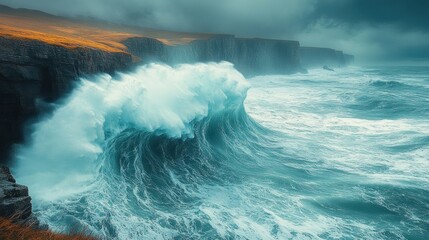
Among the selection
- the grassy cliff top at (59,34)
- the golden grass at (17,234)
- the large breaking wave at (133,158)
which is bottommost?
the large breaking wave at (133,158)

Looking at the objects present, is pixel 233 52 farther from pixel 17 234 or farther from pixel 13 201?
pixel 17 234

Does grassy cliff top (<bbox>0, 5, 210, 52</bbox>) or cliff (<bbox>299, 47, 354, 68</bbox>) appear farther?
cliff (<bbox>299, 47, 354, 68</bbox>)

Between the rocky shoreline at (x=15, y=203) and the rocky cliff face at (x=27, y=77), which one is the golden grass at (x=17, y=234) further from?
the rocky cliff face at (x=27, y=77)

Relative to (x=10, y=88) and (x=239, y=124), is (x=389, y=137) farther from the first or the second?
(x=10, y=88)

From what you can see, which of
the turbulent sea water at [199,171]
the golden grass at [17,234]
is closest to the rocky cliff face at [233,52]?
the turbulent sea water at [199,171]

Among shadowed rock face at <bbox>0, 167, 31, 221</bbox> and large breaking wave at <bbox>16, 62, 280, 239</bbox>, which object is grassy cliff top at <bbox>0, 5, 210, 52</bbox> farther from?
shadowed rock face at <bbox>0, 167, 31, 221</bbox>

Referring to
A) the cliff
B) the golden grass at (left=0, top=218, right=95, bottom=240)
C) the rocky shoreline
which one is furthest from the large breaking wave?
the cliff
